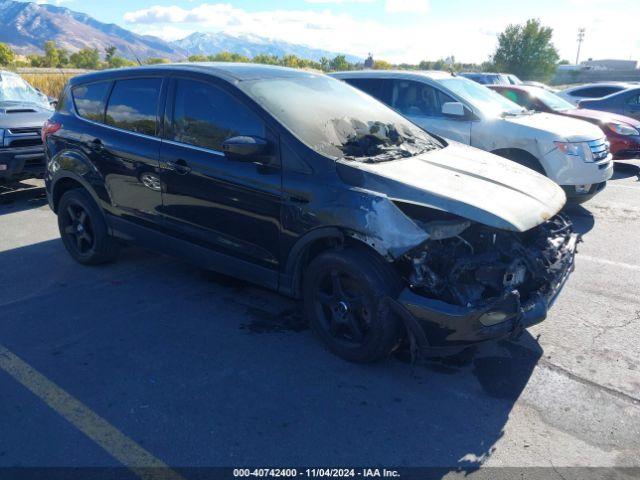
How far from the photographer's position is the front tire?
3.22m

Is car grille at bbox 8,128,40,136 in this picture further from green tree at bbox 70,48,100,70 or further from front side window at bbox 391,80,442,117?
green tree at bbox 70,48,100,70

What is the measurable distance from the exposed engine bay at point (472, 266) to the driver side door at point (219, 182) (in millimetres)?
1082

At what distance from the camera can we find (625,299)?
4.48 m

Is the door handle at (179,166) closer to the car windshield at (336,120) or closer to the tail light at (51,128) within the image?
the car windshield at (336,120)

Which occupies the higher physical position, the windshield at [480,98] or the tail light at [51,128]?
the windshield at [480,98]

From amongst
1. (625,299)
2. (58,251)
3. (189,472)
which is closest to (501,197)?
(625,299)

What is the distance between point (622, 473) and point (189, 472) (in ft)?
6.83

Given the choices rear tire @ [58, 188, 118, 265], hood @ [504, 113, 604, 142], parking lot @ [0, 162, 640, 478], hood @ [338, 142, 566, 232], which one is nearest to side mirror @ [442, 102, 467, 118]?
hood @ [504, 113, 604, 142]

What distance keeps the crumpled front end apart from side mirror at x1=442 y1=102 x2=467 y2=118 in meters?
3.85

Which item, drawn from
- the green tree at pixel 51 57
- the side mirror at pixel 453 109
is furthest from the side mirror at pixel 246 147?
the green tree at pixel 51 57

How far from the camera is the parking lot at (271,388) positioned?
271 centimetres

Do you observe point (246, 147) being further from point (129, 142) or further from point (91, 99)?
point (91, 99)

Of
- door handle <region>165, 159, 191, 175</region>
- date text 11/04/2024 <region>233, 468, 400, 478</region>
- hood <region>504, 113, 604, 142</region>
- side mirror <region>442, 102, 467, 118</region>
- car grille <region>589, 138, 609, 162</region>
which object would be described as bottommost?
date text 11/04/2024 <region>233, 468, 400, 478</region>

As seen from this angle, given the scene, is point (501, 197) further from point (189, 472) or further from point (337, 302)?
point (189, 472)
